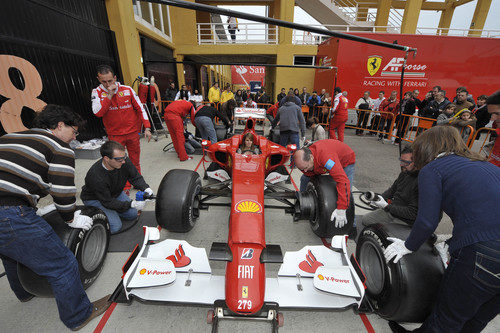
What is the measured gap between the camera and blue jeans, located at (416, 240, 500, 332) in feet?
4.05

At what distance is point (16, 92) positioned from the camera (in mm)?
4711

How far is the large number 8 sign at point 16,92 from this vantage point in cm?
447

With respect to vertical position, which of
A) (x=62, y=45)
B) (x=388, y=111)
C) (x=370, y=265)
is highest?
(x=62, y=45)

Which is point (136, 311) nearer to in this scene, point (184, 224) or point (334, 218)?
point (184, 224)

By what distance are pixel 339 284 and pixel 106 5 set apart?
9887mm

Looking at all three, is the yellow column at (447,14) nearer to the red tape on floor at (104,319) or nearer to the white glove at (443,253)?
the white glove at (443,253)

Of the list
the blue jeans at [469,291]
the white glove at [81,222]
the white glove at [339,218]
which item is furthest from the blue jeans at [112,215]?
the blue jeans at [469,291]

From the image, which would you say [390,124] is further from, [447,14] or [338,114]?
[447,14]

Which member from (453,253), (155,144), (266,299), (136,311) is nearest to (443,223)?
(453,253)

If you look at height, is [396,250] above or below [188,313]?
above

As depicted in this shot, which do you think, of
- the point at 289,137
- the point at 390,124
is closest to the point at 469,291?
the point at 289,137

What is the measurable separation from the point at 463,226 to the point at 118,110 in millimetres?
4522

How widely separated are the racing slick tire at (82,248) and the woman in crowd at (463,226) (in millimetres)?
2695

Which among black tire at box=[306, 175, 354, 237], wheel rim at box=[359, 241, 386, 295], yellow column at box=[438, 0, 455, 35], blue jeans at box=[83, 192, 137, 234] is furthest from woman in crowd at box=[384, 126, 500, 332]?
yellow column at box=[438, 0, 455, 35]
